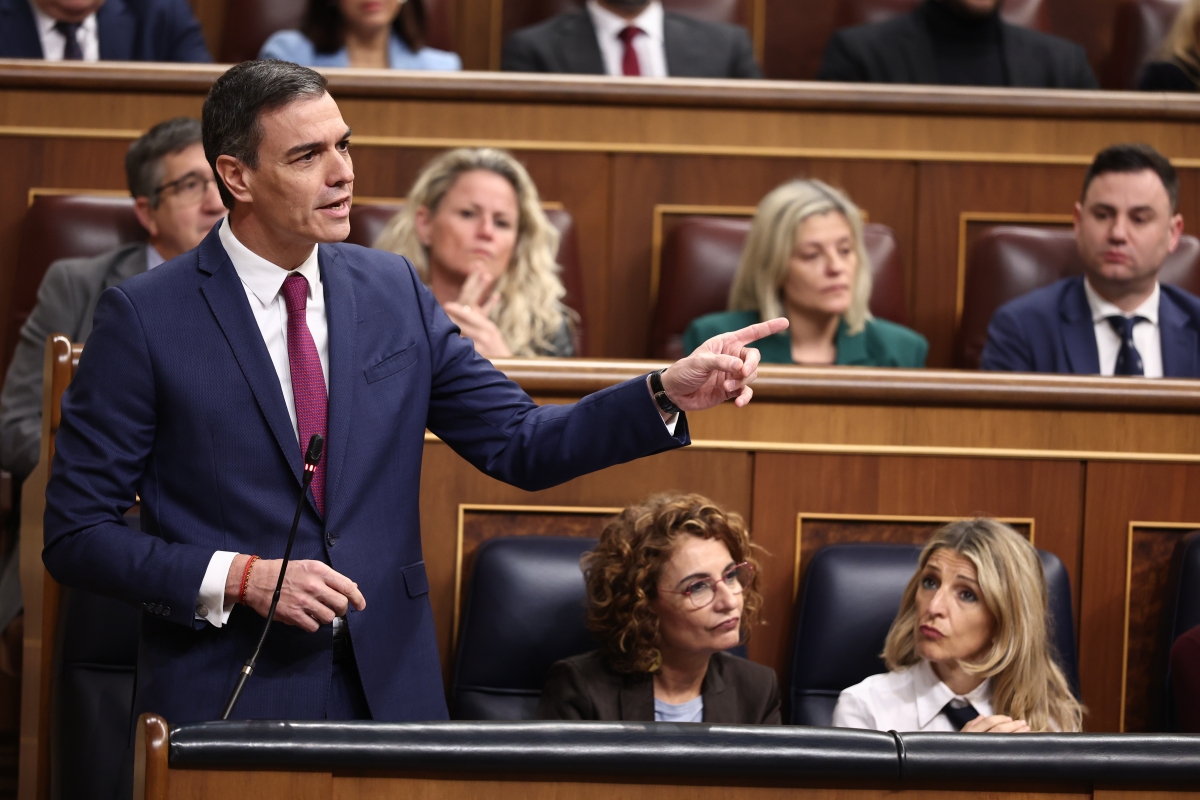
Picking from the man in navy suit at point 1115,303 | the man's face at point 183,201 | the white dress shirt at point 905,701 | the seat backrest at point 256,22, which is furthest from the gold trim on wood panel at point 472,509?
the seat backrest at point 256,22

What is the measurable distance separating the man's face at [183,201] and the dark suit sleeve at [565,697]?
2.09 feet

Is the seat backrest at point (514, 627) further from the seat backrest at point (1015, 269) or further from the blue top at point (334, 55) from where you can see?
the blue top at point (334, 55)

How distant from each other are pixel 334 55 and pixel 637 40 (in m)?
0.40

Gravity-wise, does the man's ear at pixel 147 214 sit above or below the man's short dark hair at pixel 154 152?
below

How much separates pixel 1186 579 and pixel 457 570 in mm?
573

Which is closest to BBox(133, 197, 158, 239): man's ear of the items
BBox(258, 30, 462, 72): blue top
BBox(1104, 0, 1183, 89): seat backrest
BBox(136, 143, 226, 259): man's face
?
BBox(136, 143, 226, 259): man's face

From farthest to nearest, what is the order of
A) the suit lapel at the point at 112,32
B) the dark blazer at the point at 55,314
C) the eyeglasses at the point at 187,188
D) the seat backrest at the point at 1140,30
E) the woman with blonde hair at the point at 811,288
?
the seat backrest at the point at 1140,30 < the suit lapel at the point at 112,32 < the woman with blonde hair at the point at 811,288 < the eyeglasses at the point at 187,188 < the dark blazer at the point at 55,314

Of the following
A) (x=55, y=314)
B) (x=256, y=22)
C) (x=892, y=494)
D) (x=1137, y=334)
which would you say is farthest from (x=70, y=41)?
(x=1137, y=334)

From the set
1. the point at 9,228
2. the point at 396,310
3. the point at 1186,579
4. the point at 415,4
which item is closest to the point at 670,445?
the point at 396,310

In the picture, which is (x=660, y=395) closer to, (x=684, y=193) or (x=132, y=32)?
(x=684, y=193)

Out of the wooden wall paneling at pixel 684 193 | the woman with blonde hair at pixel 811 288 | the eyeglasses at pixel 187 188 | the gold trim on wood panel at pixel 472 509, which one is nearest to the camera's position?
the gold trim on wood panel at pixel 472 509

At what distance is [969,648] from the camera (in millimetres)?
1045

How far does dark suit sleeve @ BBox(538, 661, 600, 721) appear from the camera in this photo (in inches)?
39.7

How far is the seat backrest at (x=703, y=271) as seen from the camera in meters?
1.61
